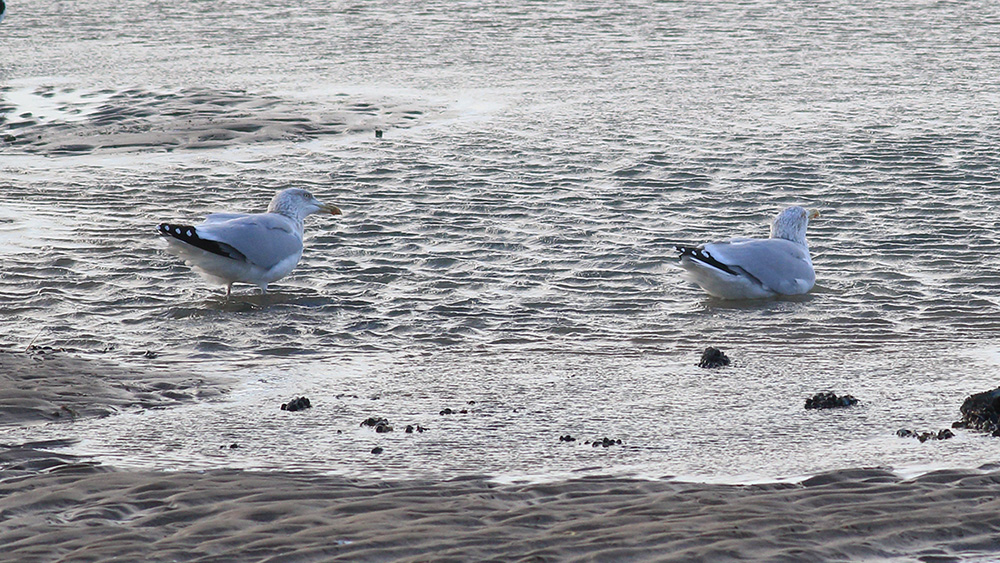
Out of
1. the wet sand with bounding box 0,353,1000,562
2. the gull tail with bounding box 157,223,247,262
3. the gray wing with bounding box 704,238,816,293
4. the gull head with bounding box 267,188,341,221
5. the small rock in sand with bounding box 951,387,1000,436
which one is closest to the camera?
the wet sand with bounding box 0,353,1000,562

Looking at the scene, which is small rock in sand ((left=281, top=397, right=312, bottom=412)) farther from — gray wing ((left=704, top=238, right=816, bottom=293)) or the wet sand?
gray wing ((left=704, top=238, right=816, bottom=293))

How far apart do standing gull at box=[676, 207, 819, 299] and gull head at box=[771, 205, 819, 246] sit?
1.68 feet

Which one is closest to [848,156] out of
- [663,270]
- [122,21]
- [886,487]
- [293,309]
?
[663,270]

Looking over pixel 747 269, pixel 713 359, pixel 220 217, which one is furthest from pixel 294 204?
pixel 713 359

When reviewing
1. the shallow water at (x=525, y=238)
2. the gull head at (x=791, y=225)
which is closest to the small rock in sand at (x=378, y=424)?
the shallow water at (x=525, y=238)

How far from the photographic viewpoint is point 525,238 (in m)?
11.2

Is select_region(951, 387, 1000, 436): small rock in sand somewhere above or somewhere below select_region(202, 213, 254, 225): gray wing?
below

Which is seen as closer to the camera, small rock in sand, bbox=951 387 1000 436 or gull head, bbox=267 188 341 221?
small rock in sand, bbox=951 387 1000 436

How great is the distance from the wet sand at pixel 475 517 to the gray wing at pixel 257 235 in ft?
11.9

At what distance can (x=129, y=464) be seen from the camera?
6004 millimetres

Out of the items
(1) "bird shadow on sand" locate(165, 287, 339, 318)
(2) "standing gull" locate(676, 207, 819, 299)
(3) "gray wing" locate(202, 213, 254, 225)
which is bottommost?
(1) "bird shadow on sand" locate(165, 287, 339, 318)

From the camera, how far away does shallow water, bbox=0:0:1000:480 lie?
21.9 feet

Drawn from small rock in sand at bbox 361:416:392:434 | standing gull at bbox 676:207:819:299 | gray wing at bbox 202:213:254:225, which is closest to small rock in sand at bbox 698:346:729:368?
standing gull at bbox 676:207:819:299

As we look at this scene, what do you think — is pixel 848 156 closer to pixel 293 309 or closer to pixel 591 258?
pixel 591 258
